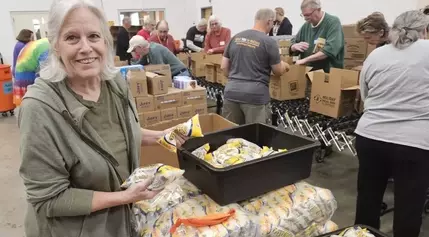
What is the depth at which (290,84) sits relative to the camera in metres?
3.32

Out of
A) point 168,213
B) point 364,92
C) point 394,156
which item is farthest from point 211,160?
point 364,92

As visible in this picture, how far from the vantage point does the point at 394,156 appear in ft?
5.67

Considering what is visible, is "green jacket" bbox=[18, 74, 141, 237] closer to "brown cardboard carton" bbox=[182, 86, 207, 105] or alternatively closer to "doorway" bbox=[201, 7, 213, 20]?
"brown cardboard carton" bbox=[182, 86, 207, 105]

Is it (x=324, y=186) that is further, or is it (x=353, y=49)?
(x=353, y=49)

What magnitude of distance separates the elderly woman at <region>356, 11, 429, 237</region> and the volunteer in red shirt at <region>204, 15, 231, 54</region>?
3097 mm

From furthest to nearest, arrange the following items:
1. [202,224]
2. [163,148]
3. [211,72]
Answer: [211,72], [163,148], [202,224]

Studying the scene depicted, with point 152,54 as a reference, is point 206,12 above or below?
above

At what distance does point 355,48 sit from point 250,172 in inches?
115

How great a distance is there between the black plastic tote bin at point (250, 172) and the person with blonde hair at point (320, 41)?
197cm

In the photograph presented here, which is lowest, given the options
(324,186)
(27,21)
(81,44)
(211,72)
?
(324,186)

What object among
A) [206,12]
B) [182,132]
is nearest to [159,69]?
[182,132]

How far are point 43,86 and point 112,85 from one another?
24cm

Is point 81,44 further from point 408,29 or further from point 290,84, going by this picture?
point 290,84

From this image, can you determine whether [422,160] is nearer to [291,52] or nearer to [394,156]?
[394,156]
